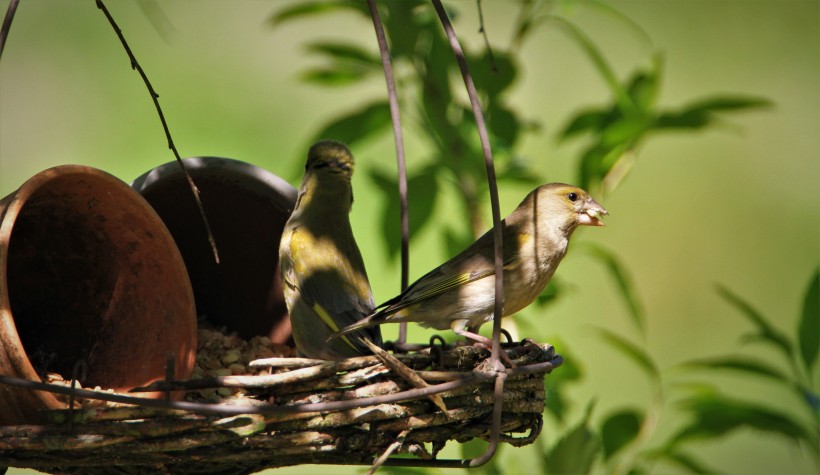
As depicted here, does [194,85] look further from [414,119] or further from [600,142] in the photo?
[600,142]

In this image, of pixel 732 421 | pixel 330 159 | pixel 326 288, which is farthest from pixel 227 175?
pixel 732 421

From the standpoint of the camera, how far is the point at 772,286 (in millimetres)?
6078

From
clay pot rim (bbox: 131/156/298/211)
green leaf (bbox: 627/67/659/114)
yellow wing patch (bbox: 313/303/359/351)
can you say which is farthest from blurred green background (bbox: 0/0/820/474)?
yellow wing patch (bbox: 313/303/359/351)

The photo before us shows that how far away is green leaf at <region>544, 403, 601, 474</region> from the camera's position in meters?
2.85

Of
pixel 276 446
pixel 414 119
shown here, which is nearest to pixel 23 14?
pixel 414 119

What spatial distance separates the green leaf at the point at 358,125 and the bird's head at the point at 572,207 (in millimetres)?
744

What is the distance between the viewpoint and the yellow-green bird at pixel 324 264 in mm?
2584

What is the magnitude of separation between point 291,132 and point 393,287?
3.71 feet

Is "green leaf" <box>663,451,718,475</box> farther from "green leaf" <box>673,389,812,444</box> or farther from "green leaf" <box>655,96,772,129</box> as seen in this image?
"green leaf" <box>655,96,772,129</box>

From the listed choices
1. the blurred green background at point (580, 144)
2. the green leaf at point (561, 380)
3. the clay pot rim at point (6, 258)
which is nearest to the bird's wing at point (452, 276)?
the green leaf at point (561, 380)

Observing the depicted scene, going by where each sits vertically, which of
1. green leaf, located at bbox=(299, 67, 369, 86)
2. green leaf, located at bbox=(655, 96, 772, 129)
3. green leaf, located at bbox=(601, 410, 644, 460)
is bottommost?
green leaf, located at bbox=(601, 410, 644, 460)

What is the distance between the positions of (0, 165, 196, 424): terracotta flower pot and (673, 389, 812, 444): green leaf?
170 cm

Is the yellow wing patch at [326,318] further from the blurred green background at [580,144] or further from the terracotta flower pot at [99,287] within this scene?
the blurred green background at [580,144]

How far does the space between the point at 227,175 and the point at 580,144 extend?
3.53 meters
